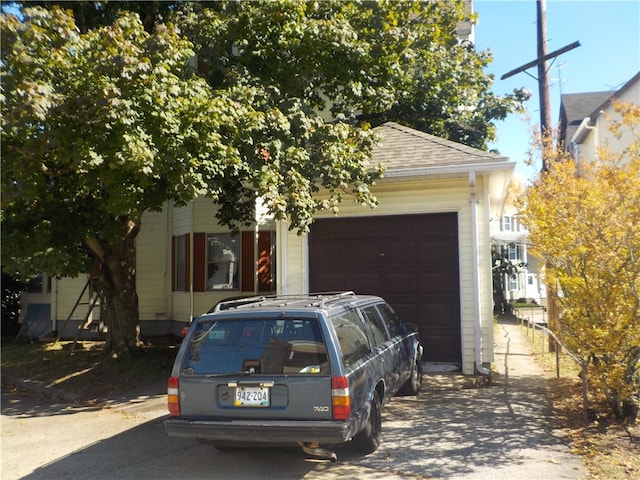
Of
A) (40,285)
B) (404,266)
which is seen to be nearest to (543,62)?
(404,266)

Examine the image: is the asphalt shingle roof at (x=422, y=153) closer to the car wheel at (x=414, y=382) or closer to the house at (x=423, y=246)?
the house at (x=423, y=246)

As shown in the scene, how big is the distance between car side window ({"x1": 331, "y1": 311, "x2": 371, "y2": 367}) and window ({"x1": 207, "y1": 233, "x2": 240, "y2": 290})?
9260mm

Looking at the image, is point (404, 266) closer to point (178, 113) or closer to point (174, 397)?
point (178, 113)

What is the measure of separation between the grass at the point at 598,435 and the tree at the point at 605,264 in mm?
300

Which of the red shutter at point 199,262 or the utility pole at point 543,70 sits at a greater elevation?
the utility pole at point 543,70

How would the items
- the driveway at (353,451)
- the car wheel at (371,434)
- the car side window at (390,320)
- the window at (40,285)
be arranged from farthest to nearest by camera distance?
the window at (40,285) → the car side window at (390,320) → the car wheel at (371,434) → the driveway at (353,451)

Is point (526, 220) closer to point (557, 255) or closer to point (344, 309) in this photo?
point (557, 255)

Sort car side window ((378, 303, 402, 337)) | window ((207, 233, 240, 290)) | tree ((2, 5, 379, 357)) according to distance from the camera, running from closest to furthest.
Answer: tree ((2, 5, 379, 357))
car side window ((378, 303, 402, 337))
window ((207, 233, 240, 290))

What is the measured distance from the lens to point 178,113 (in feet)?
22.5

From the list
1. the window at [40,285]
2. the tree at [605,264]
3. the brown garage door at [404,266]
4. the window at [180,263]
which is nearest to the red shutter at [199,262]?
the window at [180,263]

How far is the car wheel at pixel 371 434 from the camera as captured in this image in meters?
5.11

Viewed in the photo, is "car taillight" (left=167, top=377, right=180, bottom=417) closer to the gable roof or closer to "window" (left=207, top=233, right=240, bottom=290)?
the gable roof

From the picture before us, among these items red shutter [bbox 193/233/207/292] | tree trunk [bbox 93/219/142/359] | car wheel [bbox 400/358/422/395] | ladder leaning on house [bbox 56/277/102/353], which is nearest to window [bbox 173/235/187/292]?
red shutter [bbox 193/233/207/292]

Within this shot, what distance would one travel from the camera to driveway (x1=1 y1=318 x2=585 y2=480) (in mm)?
4902
